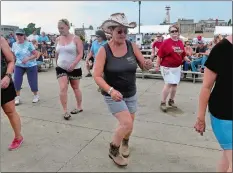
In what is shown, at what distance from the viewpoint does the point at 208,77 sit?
7.07 feet

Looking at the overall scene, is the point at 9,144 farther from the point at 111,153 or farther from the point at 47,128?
the point at 111,153

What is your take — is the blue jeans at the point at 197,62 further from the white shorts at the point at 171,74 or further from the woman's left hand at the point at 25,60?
the woman's left hand at the point at 25,60

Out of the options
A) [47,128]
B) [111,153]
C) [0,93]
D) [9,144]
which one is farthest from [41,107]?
[111,153]

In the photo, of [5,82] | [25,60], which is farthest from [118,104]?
[25,60]

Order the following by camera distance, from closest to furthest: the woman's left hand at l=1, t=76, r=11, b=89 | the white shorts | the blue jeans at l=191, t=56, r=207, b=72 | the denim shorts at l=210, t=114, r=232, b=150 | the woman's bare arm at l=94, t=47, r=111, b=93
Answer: the denim shorts at l=210, t=114, r=232, b=150 → the woman's bare arm at l=94, t=47, r=111, b=93 → the woman's left hand at l=1, t=76, r=11, b=89 → the white shorts → the blue jeans at l=191, t=56, r=207, b=72

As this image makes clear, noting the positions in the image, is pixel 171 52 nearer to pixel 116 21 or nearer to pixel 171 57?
pixel 171 57

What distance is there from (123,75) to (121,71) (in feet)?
0.18

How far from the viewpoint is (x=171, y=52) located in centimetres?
516

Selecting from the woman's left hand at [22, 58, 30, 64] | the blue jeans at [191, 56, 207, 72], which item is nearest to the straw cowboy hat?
the woman's left hand at [22, 58, 30, 64]

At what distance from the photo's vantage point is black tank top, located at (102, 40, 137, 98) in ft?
9.66

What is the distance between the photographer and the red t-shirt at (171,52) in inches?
203

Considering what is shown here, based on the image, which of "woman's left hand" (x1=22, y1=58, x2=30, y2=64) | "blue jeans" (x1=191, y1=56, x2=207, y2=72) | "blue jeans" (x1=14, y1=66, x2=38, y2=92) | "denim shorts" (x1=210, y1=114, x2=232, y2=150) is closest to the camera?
"denim shorts" (x1=210, y1=114, x2=232, y2=150)

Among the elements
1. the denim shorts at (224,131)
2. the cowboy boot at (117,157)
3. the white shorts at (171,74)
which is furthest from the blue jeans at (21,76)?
the denim shorts at (224,131)

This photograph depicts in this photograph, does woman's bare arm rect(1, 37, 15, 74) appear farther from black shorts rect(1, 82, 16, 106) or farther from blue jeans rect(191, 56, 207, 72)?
blue jeans rect(191, 56, 207, 72)
